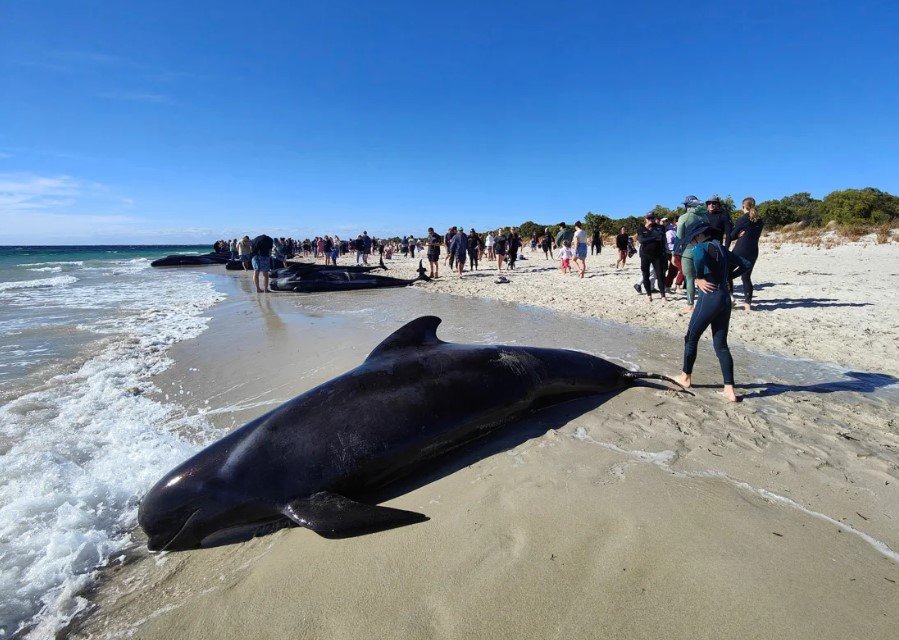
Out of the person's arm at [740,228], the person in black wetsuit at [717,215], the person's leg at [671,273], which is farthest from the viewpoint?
the person's leg at [671,273]

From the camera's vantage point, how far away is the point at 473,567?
240cm

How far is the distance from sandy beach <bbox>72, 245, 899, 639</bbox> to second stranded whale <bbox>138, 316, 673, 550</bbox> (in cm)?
16

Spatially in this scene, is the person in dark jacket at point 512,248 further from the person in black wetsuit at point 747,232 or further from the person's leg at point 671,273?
the person in black wetsuit at point 747,232

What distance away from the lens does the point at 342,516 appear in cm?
276

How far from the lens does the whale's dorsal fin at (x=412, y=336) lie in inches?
166

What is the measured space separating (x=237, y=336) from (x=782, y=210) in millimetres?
39082

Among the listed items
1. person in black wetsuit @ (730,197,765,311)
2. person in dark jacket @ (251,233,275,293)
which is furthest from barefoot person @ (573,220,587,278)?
person in dark jacket @ (251,233,275,293)

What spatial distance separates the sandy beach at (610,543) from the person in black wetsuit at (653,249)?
5.46 metres

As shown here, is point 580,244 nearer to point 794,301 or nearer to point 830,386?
point 794,301

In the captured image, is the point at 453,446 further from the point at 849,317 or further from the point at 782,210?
the point at 782,210

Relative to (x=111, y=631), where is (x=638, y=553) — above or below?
above

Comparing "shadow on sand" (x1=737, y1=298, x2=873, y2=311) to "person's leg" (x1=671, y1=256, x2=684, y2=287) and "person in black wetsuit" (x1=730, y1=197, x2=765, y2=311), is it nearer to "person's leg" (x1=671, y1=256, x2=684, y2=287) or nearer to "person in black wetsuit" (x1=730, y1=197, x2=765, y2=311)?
"person in black wetsuit" (x1=730, y1=197, x2=765, y2=311)

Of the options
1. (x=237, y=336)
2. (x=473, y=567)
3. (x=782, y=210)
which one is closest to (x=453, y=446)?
(x=473, y=567)

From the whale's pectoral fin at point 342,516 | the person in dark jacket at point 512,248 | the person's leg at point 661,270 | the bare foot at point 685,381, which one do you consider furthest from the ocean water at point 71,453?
the person in dark jacket at point 512,248
